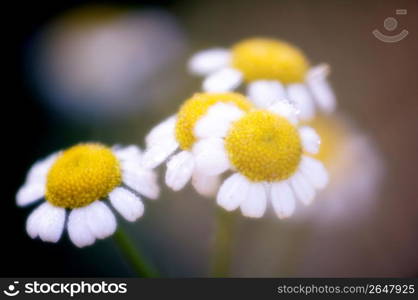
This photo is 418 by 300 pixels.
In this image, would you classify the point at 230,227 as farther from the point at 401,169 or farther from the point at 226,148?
the point at 401,169

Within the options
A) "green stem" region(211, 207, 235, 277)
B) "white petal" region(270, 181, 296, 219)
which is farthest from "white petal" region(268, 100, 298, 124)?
"green stem" region(211, 207, 235, 277)

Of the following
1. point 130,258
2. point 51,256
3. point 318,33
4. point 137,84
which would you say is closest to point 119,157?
point 130,258

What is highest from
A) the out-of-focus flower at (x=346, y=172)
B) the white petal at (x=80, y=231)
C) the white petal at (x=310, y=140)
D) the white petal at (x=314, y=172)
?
the out-of-focus flower at (x=346, y=172)

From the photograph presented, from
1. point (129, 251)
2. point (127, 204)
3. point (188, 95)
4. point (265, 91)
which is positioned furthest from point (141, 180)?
point (188, 95)

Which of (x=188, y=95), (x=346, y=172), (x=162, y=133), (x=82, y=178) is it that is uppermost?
(x=188, y=95)

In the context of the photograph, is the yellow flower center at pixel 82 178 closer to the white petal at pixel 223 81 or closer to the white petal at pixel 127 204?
the white petal at pixel 127 204

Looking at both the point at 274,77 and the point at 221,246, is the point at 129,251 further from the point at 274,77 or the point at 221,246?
the point at 274,77

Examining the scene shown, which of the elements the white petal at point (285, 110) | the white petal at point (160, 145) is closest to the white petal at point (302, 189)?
the white petal at point (285, 110)
